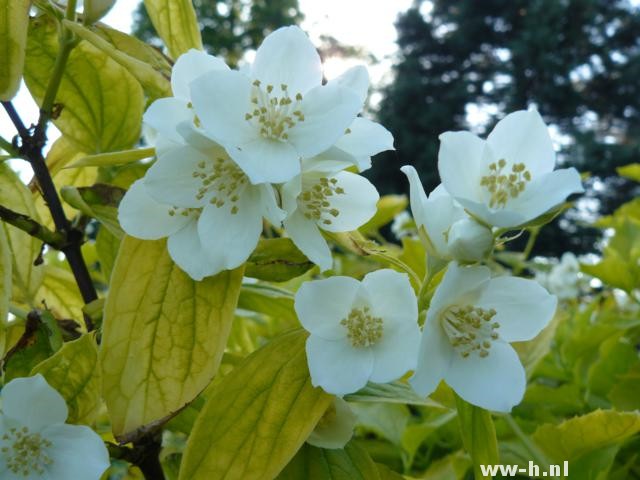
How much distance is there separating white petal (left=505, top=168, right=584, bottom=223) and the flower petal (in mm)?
267

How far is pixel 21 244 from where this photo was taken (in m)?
0.85

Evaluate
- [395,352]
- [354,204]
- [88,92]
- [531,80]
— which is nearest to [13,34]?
[88,92]

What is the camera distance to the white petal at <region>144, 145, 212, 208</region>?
608mm

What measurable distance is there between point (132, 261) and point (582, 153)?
54.6ft

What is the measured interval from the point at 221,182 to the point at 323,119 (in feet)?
0.36

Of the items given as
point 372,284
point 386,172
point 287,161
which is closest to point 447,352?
point 372,284

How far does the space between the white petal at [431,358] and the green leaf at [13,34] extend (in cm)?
47

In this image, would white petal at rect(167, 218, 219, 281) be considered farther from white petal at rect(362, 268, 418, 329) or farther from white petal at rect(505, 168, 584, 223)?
white petal at rect(505, 168, 584, 223)

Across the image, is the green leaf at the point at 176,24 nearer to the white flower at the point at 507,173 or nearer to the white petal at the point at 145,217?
the white petal at the point at 145,217

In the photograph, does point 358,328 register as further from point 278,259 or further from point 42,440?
point 42,440

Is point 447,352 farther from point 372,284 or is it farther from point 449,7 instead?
point 449,7

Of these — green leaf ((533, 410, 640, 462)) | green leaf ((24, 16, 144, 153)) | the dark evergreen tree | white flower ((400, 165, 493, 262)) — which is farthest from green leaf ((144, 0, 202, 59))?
the dark evergreen tree

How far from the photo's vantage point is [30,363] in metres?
0.74

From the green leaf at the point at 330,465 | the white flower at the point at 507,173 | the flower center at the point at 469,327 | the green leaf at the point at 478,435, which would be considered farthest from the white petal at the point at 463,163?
the green leaf at the point at 330,465
